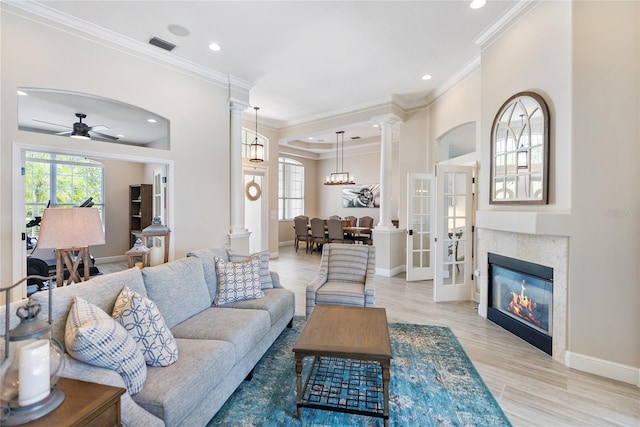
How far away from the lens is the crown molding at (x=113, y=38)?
2936 millimetres

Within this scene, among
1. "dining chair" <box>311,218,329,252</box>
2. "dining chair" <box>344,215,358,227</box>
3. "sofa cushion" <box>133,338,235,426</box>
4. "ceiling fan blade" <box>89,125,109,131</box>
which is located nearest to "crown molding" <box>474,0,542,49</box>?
"sofa cushion" <box>133,338,235,426</box>

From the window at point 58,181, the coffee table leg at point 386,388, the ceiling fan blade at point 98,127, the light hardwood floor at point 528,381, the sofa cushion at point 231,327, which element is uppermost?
the ceiling fan blade at point 98,127

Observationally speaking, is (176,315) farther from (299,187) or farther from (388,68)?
(299,187)

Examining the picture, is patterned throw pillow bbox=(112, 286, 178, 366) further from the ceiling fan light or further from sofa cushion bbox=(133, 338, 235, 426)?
the ceiling fan light

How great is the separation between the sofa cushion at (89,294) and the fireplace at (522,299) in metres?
3.49

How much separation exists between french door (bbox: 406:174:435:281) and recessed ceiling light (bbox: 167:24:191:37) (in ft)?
13.0

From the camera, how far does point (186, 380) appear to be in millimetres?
1589

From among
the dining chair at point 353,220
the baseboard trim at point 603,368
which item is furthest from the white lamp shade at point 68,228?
the dining chair at point 353,220

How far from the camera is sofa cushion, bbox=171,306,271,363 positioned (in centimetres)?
211

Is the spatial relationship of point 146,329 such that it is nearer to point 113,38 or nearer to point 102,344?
point 102,344

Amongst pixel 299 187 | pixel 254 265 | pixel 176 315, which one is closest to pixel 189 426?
pixel 176 315

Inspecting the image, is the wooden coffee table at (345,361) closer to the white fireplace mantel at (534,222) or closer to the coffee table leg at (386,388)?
the coffee table leg at (386,388)

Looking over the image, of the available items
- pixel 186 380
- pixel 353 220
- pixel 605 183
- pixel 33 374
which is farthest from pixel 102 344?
pixel 353 220

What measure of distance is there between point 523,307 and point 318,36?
12.5 ft
